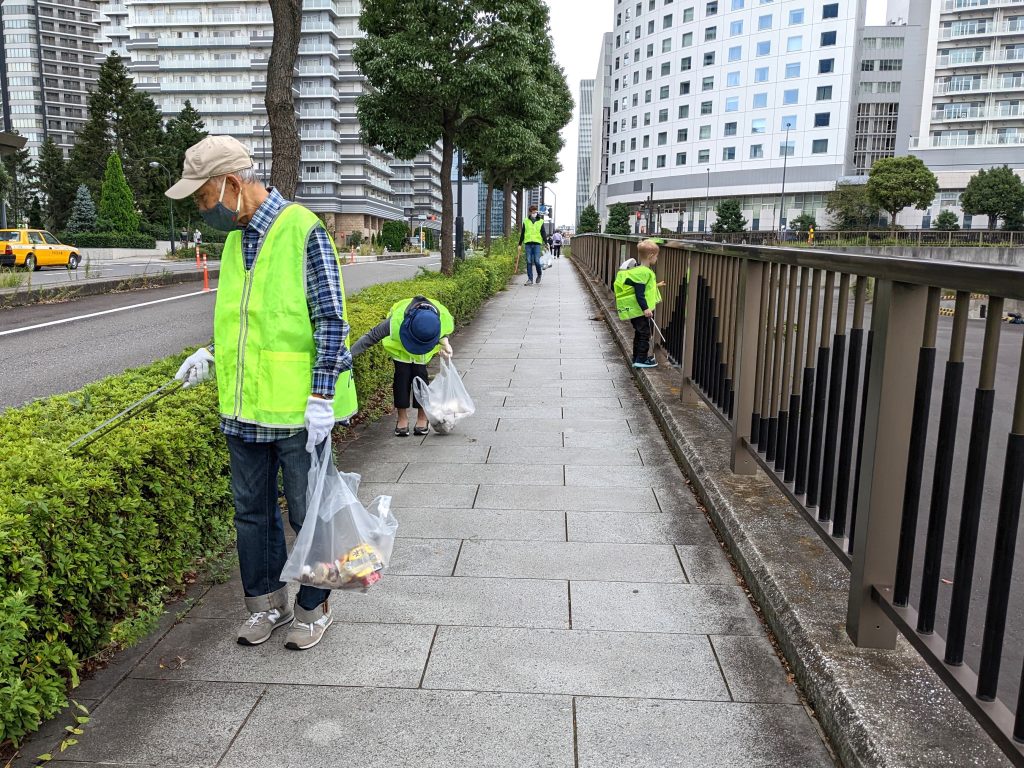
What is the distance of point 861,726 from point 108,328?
509 inches

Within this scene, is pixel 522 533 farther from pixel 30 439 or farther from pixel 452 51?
pixel 452 51

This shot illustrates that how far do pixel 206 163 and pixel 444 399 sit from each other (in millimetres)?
3749

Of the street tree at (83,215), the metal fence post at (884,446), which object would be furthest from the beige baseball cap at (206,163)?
the street tree at (83,215)

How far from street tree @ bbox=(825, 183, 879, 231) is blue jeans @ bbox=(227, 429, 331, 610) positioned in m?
78.6

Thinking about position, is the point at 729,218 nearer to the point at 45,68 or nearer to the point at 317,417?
the point at 317,417

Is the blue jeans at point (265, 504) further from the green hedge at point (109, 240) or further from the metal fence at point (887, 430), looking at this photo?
the green hedge at point (109, 240)

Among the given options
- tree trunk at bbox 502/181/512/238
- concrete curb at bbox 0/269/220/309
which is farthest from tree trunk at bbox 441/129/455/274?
tree trunk at bbox 502/181/512/238

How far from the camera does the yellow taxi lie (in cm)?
2691

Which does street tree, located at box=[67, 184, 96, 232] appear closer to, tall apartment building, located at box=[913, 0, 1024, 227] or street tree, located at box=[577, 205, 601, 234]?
street tree, located at box=[577, 205, 601, 234]

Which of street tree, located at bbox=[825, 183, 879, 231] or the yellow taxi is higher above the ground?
street tree, located at bbox=[825, 183, 879, 231]

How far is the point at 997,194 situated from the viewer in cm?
7288

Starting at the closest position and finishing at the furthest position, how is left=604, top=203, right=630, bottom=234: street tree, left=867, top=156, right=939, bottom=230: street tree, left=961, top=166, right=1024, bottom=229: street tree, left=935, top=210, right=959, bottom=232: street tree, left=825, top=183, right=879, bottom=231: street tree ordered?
1. left=867, top=156, right=939, bottom=230: street tree
2. left=961, top=166, right=1024, bottom=229: street tree
3. left=825, top=183, right=879, bottom=231: street tree
4. left=935, top=210, right=959, bottom=232: street tree
5. left=604, top=203, right=630, bottom=234: street tree

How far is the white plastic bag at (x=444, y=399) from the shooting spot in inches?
243

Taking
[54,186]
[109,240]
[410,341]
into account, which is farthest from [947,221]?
[54,186]
